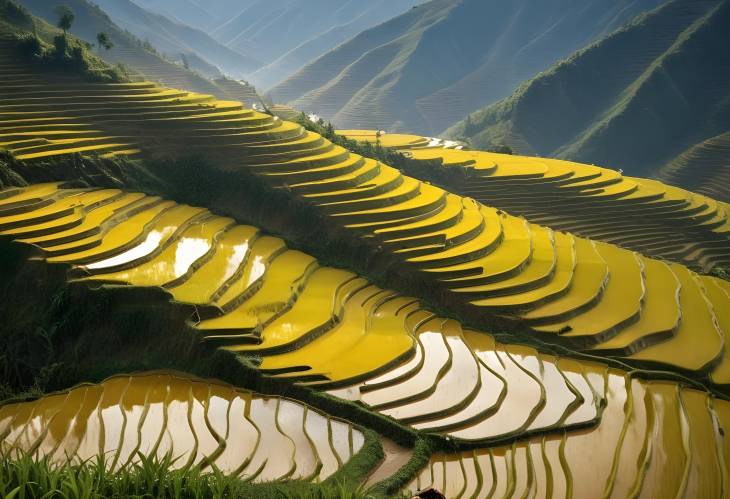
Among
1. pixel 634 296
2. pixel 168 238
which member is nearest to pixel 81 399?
pixel 168 238

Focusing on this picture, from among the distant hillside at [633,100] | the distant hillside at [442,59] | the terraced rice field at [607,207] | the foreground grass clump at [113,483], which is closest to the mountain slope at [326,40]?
the distant hillside at [442,59]

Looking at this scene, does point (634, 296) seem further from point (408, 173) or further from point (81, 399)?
point (408, 173)

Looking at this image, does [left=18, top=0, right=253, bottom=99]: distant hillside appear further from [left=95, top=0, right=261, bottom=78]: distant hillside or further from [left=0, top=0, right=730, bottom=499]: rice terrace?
[left=95, top=0, right=261, bottom=78]: distant hillside

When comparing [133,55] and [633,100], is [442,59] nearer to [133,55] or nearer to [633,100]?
[633,100]

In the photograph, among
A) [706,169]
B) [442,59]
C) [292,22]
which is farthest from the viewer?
[292,22]

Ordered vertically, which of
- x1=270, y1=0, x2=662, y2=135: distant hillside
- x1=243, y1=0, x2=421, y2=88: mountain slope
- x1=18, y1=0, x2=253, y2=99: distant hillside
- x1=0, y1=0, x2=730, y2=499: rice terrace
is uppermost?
x1=243, y1=0, x2=421, y2=88: mountain slope

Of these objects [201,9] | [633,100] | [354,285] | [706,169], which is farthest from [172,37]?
[354,285]

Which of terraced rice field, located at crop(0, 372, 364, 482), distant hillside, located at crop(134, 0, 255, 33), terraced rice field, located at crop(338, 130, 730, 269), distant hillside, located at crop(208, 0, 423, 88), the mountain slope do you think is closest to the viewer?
terraced rice field, located at crop(0, 372, 364, 482)

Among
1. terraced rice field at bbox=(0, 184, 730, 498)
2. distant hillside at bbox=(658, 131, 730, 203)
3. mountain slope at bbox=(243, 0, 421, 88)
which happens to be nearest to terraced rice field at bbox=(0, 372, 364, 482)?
terraced rice field at bbox=(0, 184, 730, 498)
